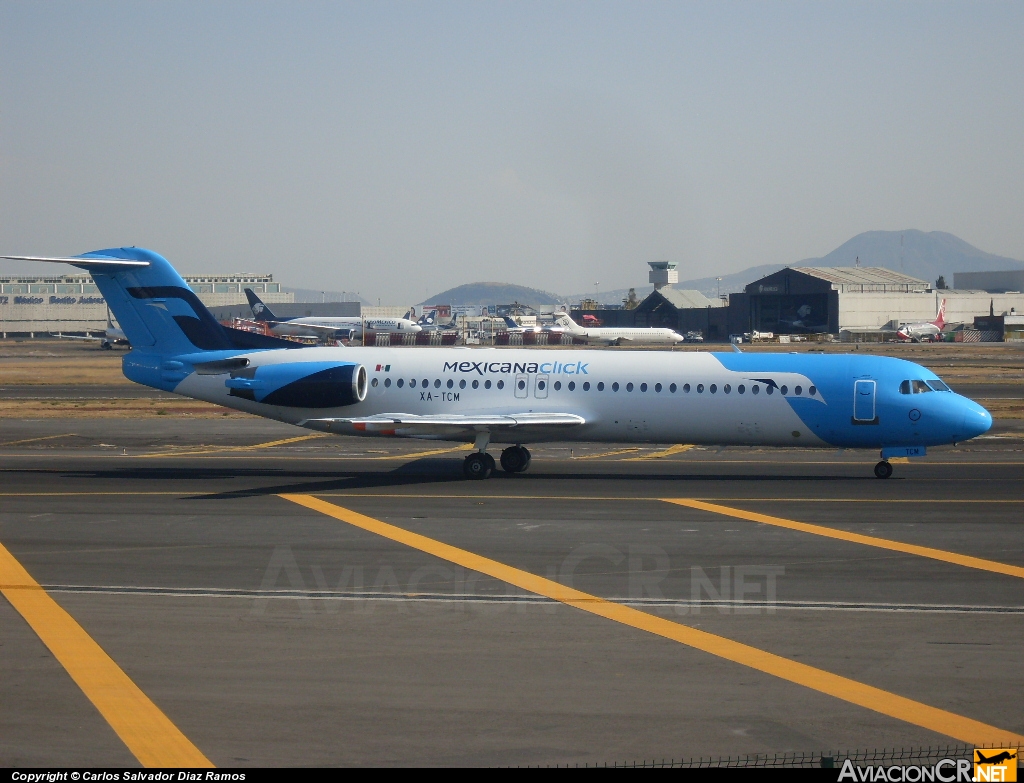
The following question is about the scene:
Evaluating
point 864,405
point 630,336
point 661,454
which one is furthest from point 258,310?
point 864,405

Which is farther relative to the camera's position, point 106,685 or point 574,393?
point 574,393

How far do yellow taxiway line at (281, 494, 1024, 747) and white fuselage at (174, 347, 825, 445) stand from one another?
30.8 ft

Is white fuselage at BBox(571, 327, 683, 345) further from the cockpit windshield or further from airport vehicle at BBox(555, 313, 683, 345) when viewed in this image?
the cockpit windshield

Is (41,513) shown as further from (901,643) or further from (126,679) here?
(901,643)

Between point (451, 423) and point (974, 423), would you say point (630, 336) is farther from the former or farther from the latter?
point (451, 423)

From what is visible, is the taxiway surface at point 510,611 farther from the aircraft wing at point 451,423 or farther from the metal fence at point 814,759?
the aircraft wing at point 451,423

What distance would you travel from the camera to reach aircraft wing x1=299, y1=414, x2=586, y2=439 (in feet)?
91.0

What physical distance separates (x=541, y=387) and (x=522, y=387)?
0.54 meters

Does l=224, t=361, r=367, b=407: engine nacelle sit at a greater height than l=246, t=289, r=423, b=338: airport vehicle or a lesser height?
lesser

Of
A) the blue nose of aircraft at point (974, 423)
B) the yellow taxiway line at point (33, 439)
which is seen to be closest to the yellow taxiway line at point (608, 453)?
the blue nose of aircraft at point (974, 423)

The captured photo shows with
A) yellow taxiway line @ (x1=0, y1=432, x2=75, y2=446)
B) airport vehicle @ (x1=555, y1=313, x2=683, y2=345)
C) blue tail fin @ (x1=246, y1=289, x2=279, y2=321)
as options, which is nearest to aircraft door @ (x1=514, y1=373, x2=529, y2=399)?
yellow taxiway line @ (x1=0, y1=432, x2=75, y2=446)

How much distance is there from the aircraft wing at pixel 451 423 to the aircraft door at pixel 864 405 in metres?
7.04

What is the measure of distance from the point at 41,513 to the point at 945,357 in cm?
8224

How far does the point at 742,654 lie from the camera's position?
13.0 meters
